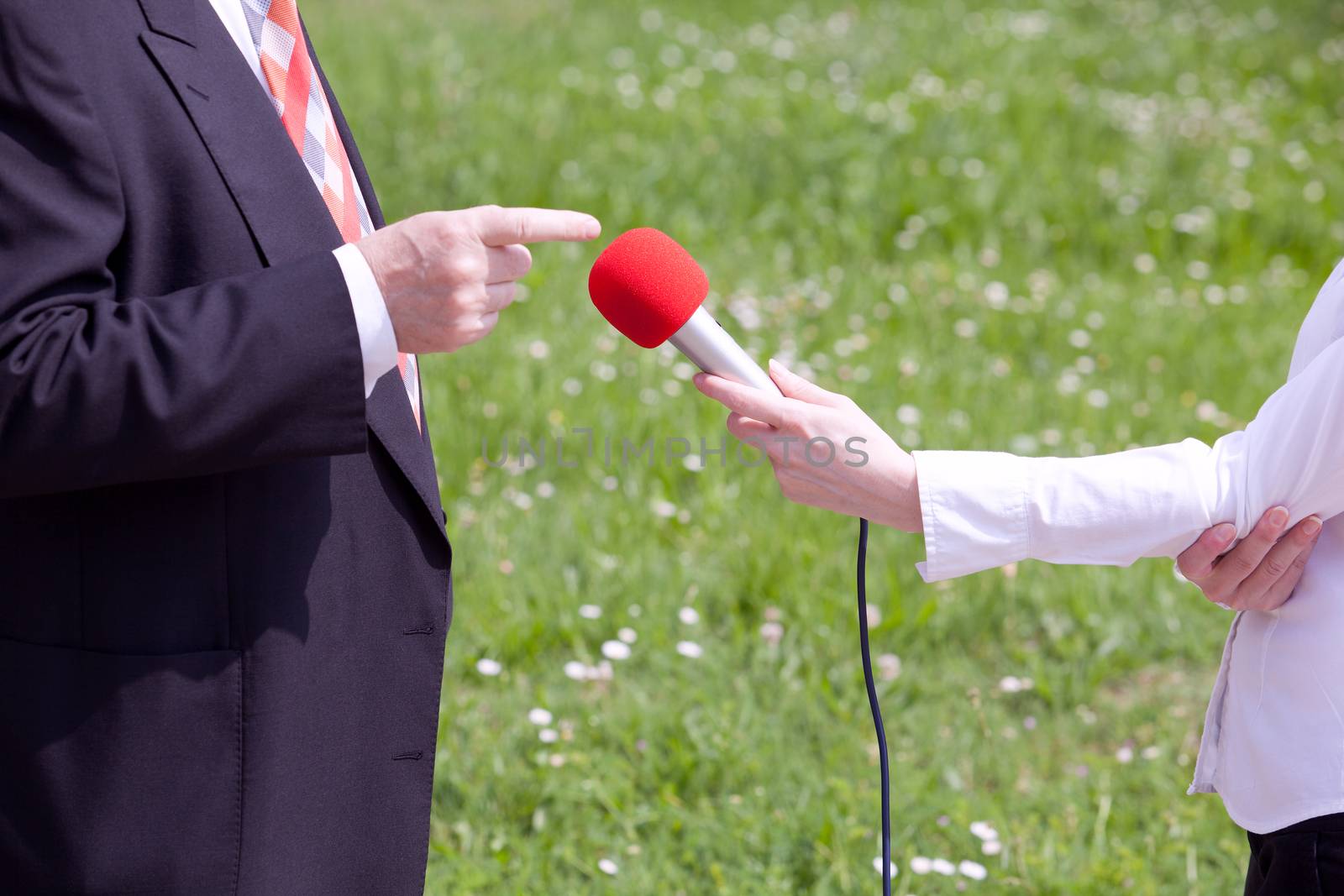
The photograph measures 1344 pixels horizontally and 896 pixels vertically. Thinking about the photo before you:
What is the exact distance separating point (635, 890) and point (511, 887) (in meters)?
0.22

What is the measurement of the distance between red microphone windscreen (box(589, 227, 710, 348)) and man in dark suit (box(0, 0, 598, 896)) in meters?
0.19

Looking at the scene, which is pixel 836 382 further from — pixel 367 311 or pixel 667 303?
pixel 367 311

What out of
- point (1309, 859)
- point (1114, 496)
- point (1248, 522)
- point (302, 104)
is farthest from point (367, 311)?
point (1309, 859)

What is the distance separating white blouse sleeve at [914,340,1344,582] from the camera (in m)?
1.41

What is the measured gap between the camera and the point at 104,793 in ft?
4.25

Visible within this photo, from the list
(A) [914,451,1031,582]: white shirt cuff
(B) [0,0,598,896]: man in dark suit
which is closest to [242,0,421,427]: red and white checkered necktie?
(B) [0,0,598,896]: man in dark suit

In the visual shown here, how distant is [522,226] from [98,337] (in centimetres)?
39

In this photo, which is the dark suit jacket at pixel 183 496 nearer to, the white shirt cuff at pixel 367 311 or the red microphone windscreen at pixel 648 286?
the white shirt cuff at pixel 367 311

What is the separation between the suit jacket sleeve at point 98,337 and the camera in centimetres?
113

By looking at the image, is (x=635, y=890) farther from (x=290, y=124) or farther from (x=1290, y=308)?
(x=1290, y=308)

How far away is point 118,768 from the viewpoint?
129 cm

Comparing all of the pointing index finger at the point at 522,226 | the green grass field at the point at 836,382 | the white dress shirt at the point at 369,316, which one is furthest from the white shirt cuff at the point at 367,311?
the green grass field at the point at 836,382

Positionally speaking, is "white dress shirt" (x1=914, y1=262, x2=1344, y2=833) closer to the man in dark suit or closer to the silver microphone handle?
the silver microphone handle

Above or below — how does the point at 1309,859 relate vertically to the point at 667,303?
below
